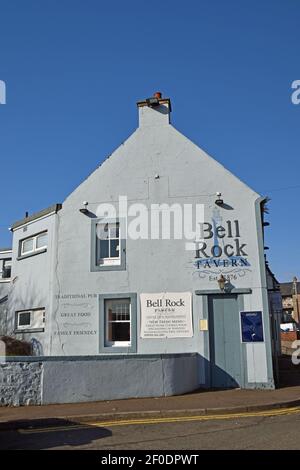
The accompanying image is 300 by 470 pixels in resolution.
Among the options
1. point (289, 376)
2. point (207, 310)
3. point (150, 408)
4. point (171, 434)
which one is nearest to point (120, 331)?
point (207, 310)

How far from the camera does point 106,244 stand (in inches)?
639

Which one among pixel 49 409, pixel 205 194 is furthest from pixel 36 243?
pixel 49 409

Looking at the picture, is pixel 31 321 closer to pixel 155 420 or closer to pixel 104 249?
pixel 104 249

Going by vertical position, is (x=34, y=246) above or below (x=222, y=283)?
above

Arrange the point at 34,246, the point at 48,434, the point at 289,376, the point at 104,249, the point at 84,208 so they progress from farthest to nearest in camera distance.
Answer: the point at 34,246, the point at 289,376, the point at 84,208, the point at 104,249, the point at 48,434

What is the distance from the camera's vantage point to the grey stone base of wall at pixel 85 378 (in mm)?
11984

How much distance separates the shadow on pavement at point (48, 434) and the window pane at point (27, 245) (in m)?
9.14

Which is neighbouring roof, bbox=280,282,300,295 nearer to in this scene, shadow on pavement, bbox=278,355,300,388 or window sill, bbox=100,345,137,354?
shadow on pavement, bbox=278,355,300,388

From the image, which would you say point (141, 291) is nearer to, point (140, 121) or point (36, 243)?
point (36, 243)

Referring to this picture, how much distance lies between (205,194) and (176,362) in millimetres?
5468

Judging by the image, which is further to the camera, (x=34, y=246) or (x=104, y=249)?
(x=34, y=246)

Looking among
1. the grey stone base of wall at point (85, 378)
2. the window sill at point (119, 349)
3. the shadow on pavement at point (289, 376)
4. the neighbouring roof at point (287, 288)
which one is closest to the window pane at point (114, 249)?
the window sill at point (119, 349)

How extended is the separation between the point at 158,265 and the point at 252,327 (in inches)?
135

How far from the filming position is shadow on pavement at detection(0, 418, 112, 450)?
26.8 ft
